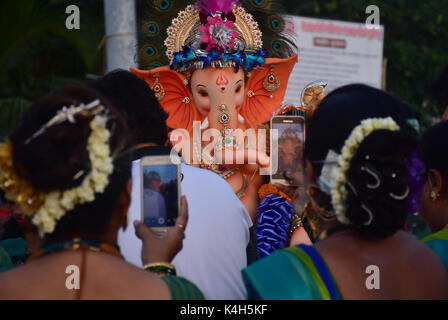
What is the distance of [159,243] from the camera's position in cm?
203

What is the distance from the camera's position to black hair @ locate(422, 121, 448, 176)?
2570mm

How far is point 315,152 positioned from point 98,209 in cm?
71

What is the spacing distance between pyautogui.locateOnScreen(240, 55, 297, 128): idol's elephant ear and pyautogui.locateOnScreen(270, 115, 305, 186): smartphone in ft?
2.53

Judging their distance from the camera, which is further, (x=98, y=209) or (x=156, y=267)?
(x=156, y=267)

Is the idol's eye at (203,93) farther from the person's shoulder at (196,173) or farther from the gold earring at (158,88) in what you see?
the person's shoulder at (196,173)

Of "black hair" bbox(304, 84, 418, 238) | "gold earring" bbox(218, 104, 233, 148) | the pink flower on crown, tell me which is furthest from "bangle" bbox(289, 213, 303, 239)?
"black hair" bbox(304, 84, 418, 238)

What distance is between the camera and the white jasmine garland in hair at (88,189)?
1.72 meters

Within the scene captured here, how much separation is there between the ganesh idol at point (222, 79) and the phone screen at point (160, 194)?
1803 mm

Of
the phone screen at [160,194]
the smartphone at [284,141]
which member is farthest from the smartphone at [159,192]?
the smartphone at [284,141]

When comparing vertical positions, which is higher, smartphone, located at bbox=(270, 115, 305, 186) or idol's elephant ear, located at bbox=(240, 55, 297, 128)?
idol's elephant ear, located at bbox=(240, 55, 297, 128)

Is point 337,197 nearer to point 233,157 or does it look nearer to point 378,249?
point 378,249

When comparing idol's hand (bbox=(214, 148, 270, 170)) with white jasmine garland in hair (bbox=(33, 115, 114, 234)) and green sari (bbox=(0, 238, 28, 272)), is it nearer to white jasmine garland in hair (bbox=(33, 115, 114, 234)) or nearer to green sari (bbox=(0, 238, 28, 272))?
green sari (bbox=(0, 238, 28, 272))
